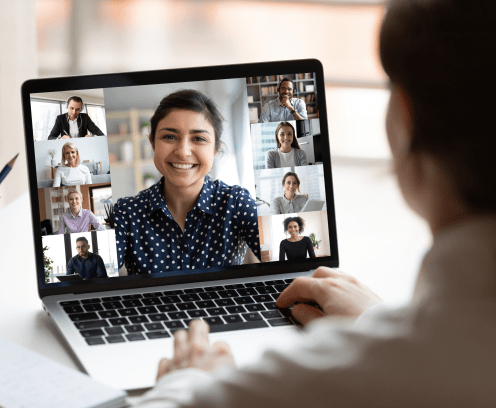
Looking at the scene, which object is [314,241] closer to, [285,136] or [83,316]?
[285,136]

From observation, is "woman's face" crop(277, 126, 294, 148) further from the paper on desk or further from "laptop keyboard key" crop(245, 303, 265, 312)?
the paper on desk

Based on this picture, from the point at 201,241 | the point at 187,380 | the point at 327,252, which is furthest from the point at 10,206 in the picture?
the point at 187,380

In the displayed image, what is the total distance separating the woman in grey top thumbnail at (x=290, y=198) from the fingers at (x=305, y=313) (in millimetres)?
194

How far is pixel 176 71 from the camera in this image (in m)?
0.79

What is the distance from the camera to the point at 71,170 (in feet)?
2.49

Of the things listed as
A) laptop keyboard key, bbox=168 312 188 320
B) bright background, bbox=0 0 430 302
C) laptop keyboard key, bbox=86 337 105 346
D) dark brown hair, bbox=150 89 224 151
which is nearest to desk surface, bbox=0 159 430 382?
laptop keyboard key, bbox=86 337 105 346

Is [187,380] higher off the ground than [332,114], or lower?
lower

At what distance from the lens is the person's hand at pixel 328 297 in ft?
1.97

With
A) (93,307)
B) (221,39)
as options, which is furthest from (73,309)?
(221,39)

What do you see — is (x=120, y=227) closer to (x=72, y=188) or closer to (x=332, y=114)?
(x=72, y=188)

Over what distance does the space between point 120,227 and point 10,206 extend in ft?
1.87

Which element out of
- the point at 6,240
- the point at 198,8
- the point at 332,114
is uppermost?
the point at 198,8

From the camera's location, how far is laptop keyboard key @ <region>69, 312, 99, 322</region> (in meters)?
0.64

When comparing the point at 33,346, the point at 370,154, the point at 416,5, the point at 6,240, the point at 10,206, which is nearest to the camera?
the point at 416,5
